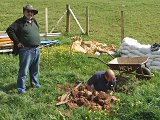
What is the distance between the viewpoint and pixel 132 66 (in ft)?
33.2

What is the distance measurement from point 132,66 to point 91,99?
171 centimetres

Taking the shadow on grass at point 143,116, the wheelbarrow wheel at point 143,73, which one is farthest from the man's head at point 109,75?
the wheelbarrow wheel at point 143,73

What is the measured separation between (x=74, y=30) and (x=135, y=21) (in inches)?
177

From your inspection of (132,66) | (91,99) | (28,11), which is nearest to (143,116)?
(91,99)

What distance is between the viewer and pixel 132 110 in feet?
27.5

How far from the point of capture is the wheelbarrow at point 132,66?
1011cm

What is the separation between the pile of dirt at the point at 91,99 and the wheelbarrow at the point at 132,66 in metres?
1.21

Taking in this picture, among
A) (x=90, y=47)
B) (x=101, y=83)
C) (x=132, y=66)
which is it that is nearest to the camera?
(x=101, y=83)

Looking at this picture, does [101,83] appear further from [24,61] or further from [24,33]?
[24,33]

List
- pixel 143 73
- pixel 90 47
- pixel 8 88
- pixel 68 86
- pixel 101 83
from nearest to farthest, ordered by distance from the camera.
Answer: pixel 101 83 → pixel 8 88 → pixel 68 86 → pixel 143 73 → pixel 90 47

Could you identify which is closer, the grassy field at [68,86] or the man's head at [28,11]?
the grassy field at [68,86]

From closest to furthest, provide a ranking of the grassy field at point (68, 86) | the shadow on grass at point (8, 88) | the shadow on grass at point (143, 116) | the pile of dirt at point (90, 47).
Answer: the shadow on grass at point (143, 116), the grassy field at point (68, 86), the shadow on grass at point (8, 88), the pile of dirt at point (90, 47)

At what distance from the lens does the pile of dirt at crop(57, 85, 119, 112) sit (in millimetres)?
A: 8690

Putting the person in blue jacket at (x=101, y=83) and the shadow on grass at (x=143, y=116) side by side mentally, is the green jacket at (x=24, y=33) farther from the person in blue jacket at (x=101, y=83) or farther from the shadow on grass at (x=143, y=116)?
the shadow on grass at (x=143, y=116)
